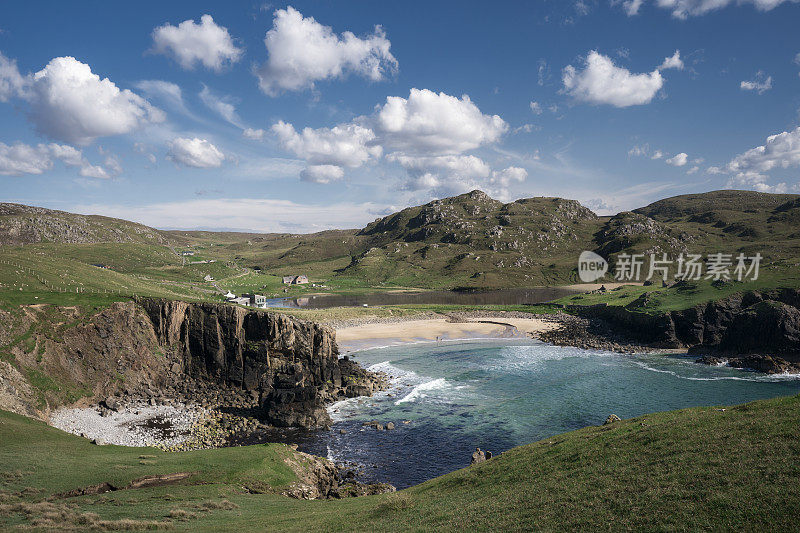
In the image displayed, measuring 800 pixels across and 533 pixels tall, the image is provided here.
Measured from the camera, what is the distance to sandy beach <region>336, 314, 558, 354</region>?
10962 cm

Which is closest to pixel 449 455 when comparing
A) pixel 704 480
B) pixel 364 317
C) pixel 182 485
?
pixel 182 485

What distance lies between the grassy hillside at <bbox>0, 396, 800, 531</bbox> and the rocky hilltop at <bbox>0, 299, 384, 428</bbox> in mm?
17872

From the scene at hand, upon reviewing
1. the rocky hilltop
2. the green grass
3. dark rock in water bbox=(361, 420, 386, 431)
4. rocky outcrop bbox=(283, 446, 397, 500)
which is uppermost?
the green grass

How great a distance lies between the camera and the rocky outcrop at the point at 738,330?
76.2 metres

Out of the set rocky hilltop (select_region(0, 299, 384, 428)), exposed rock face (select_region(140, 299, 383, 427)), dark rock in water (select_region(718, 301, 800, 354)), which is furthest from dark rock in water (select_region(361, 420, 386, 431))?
dark rock in water (select_region(718, 301, 800, 354))

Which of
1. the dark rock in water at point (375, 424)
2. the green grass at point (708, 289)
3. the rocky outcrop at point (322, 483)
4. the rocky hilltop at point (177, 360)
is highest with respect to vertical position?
the green grass at point (708, 289)

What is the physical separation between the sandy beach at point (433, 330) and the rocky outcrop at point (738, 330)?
30642 millimetres

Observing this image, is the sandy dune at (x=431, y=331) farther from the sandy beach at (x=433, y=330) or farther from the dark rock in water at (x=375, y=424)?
the dark rock in water at (x=375, y=424)

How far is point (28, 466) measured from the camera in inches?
1055

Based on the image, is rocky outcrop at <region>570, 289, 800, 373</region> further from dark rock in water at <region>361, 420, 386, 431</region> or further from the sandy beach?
dark rock in water at <region>361, 420, 386, 431</region>

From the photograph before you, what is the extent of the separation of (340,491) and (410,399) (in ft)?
99.1

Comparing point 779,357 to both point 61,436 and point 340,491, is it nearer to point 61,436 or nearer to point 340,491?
point 340,491

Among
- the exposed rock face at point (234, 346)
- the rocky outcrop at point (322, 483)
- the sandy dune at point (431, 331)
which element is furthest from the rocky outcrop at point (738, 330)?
the rocky outcrop at point (322, 483)

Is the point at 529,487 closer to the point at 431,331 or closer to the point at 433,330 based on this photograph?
the point at 431,331
